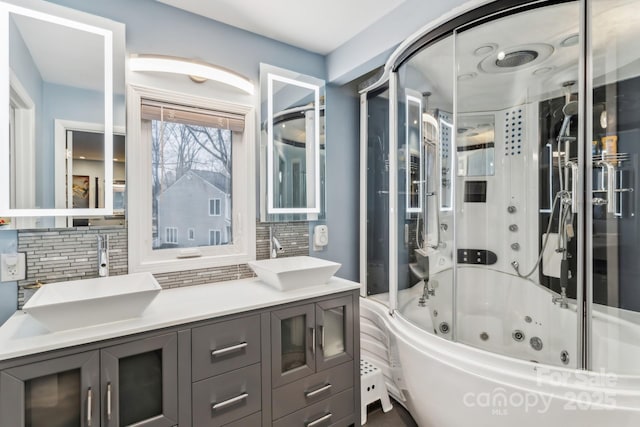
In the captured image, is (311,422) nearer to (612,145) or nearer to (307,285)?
(307,285)

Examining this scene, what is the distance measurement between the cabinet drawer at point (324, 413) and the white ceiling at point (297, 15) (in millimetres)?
2316

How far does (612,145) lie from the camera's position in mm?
1525

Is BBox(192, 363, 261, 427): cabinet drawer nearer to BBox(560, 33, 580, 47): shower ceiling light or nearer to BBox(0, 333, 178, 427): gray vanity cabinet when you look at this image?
BBox(0, 333, 178, 427): gray vanity cabinet

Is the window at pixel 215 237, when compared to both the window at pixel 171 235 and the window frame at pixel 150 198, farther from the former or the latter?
the window at pixel 171 235

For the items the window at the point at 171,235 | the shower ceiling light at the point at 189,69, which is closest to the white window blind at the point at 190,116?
the shower ceiling light at the point at 189,69

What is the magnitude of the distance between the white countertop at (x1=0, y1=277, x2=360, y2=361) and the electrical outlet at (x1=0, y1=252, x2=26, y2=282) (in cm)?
17

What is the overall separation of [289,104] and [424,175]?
1093 millimetres

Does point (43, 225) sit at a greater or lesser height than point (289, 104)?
lesser

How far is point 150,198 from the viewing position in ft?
6.20

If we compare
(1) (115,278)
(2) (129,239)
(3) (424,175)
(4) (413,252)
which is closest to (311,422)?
(4) (413,252)

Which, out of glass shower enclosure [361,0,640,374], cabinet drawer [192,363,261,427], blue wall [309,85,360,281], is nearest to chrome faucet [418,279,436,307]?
glass shower enclosure [361,0,640,374]

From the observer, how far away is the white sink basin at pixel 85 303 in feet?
3.87

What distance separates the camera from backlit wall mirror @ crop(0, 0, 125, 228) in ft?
4.83

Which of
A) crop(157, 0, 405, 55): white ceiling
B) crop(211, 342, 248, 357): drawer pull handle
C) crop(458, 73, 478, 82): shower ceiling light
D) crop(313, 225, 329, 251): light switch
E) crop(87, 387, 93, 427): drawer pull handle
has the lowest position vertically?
crop(87, 387, 93, 427): drawer pull handle
